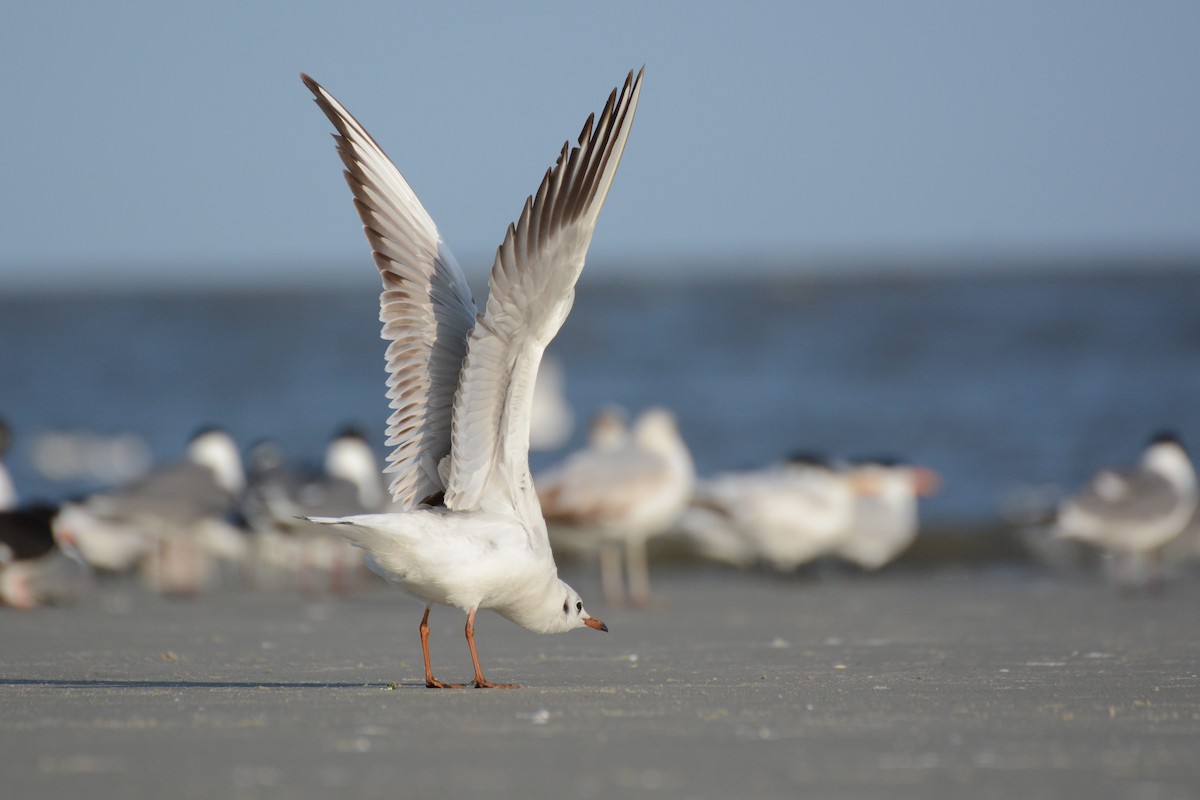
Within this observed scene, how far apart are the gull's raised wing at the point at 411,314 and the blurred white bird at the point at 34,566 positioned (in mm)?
4802

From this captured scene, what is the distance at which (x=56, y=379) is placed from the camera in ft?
114

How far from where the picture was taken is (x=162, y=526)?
11.7m

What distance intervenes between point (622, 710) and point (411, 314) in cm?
198

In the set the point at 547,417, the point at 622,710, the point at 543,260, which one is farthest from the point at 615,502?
the point at 547,417

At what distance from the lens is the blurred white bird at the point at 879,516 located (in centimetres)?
1291

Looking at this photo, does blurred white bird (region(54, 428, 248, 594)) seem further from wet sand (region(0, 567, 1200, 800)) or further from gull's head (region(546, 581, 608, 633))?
gull's head (region(546, 581, 608, 633))

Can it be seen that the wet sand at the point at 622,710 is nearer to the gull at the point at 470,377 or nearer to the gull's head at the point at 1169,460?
the gull at the point at 470,377

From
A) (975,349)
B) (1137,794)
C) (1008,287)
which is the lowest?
(1137,794)

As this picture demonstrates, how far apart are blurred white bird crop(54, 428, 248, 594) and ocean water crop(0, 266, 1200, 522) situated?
5.50 m

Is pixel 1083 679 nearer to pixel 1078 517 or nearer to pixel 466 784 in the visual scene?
pixel 466 784

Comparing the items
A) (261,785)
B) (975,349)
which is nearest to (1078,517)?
(261,785)

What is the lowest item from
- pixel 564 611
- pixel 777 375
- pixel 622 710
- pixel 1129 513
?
pixel 622 710

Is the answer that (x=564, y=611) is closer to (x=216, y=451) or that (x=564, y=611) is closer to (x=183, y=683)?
(x=183, y=683)

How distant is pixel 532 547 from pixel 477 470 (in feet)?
1.08
